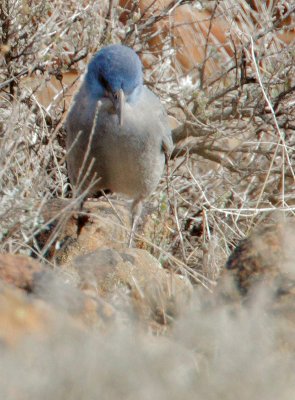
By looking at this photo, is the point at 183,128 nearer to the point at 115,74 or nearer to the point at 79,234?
the point at 115,74

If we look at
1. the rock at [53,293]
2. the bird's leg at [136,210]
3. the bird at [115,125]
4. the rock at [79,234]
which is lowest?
the bird's leg at [136,210]

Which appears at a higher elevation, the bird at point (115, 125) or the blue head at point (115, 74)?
the blue head at point (115, 74)

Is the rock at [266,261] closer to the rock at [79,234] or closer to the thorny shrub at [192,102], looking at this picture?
the rock at [79,234]

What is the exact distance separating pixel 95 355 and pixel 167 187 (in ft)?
12.6

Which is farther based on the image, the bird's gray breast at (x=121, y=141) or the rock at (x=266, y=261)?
the bird's gray breast at (x=121, y=141)

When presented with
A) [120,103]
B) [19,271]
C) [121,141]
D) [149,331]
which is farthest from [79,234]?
[149,331]

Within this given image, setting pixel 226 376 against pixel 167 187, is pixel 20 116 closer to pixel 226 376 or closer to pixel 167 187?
pixel 167 187

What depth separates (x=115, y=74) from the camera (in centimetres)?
512

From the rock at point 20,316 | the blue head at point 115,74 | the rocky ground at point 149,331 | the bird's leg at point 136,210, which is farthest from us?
the bird's leg at point 136,210

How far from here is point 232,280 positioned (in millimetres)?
3316

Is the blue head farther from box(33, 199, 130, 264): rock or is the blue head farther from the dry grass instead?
box(33, 199, 130, 264): rock

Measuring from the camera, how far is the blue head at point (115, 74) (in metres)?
5.11

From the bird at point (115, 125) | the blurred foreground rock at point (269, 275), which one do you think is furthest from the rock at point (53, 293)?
the bird at point (115, 125)

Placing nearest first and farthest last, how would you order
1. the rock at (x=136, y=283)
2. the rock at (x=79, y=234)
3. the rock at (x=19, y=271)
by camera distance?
the rock at (x=19, y=271), the rock at (x=136, y=283), the rock at (x=79, y=234)
